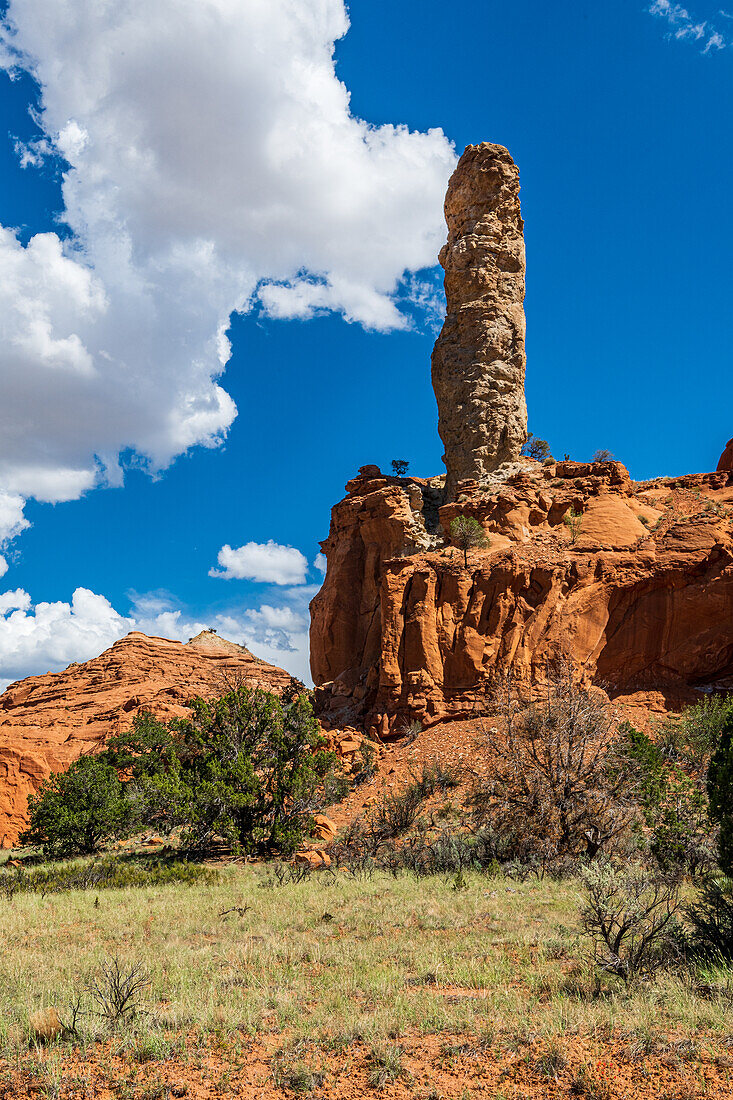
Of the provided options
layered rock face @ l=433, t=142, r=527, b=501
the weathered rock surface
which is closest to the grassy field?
layered rock face @ l=433, t=142, r=527, b=501

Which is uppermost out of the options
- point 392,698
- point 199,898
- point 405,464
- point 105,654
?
point 405,464

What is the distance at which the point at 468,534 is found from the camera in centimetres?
3459

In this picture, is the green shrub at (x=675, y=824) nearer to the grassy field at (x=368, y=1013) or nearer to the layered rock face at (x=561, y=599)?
the grassy field at (x=368, y=1013)

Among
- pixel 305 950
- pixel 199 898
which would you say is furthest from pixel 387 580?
pixel 305 950

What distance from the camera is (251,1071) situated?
219 inches

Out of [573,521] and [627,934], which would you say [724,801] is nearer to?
[627,934]

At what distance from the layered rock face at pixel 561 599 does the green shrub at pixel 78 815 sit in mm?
13753

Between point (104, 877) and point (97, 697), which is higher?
point (97, 697)

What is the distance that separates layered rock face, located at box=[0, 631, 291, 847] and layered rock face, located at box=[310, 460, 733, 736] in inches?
372

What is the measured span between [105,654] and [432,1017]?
54.9 metres

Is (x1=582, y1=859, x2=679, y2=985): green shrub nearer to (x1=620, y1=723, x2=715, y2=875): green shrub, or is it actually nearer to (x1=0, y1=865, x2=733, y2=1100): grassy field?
(x1=0, y1=865, x2=733, y2=1100): grassy field

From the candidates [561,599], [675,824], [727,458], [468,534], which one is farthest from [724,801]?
[727,458]

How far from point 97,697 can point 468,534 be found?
3093cm

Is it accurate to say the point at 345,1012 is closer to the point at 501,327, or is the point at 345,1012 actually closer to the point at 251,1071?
the point at 251,1071
